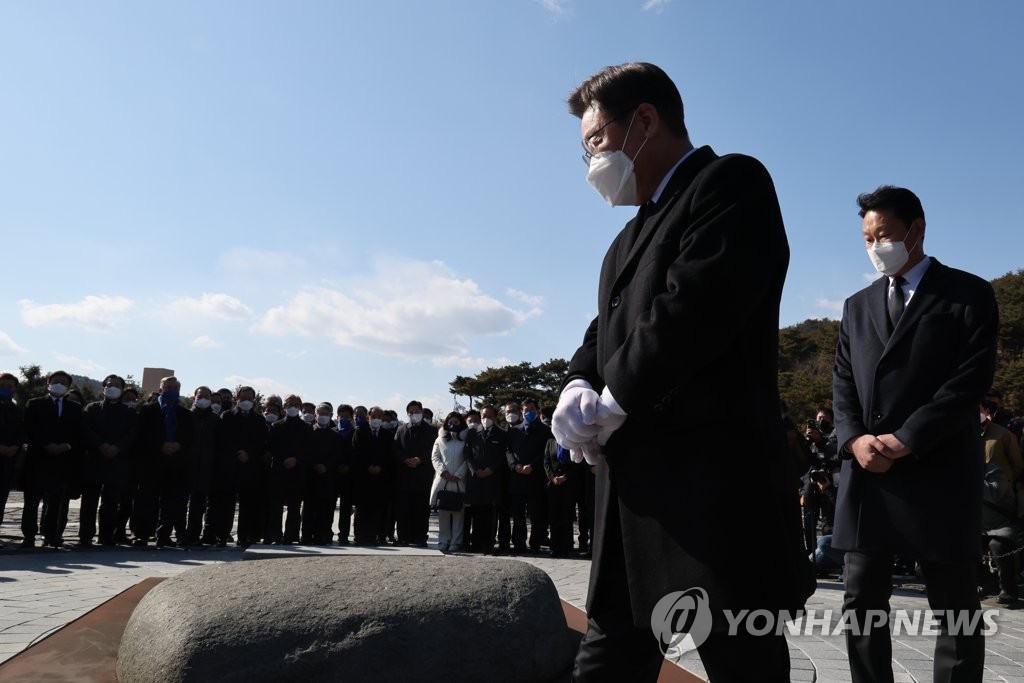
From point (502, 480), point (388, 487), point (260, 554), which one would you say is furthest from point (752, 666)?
point (388, 487)

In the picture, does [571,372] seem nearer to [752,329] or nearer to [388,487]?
[752,329]

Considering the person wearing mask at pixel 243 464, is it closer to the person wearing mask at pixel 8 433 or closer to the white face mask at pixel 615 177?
the person wearing mask at pixel 8 433

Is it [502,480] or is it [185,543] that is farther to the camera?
[502,480]

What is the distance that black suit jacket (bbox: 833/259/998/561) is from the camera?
2887mm

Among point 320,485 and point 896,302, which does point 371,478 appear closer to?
point 320,485

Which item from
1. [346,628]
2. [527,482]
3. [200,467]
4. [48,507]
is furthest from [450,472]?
[346,628]

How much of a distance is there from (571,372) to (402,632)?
1.75 meters

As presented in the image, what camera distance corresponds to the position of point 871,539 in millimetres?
2979

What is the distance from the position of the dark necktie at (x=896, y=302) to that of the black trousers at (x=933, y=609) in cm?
100

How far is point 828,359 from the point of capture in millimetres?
39562

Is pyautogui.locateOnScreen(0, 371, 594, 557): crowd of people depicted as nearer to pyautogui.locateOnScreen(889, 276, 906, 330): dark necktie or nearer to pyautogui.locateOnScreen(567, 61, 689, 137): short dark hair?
pyautogui.locateOnScreen(889, 276, 906, 330): dark necktie

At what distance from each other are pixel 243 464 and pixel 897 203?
32.2 feet

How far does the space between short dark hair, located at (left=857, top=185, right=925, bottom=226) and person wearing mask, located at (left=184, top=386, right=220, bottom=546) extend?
389 inches

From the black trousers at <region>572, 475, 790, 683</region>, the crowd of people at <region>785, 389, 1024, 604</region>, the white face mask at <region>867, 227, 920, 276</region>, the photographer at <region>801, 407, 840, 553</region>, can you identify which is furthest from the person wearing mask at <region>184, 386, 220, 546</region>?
the black trousers at <region>572, 475, 790, 683</region>
